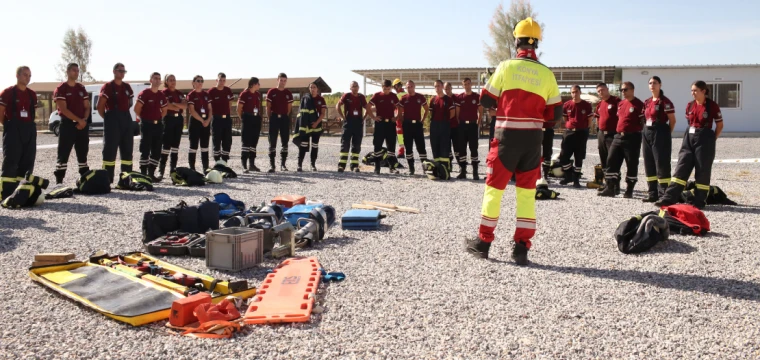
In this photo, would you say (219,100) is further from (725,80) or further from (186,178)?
(725,80)

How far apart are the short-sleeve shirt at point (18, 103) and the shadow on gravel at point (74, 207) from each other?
60.9 inches

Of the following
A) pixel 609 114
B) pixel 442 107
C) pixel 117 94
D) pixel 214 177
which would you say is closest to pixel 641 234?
pixel 609 114

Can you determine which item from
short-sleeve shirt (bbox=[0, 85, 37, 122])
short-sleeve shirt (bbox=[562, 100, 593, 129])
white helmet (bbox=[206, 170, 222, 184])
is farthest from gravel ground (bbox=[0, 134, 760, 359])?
short-sleeve shirt (bbox=[562, 100, 593, 129])

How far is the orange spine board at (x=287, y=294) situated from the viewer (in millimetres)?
4105

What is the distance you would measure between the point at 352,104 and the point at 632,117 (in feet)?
20.1

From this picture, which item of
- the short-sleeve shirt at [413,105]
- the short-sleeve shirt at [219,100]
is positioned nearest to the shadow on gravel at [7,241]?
the short-sleeve shirt at [219,100]

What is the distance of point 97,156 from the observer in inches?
734

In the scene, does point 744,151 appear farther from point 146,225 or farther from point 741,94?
point 146,225

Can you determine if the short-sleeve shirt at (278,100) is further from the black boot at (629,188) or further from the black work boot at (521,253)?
the black work boot at (521,253)

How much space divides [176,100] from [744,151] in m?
18.3

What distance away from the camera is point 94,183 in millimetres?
10375

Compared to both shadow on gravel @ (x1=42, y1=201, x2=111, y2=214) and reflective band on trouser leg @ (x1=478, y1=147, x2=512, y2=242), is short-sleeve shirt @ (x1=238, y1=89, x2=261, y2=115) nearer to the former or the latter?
shadow on gravel @ (x1=42, y1=201, x2=111, y2=214)

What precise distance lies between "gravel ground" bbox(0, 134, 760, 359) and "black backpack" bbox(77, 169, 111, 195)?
5.18ft

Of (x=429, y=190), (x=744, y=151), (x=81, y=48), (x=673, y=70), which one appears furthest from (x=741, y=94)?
(x=81, y=48)
